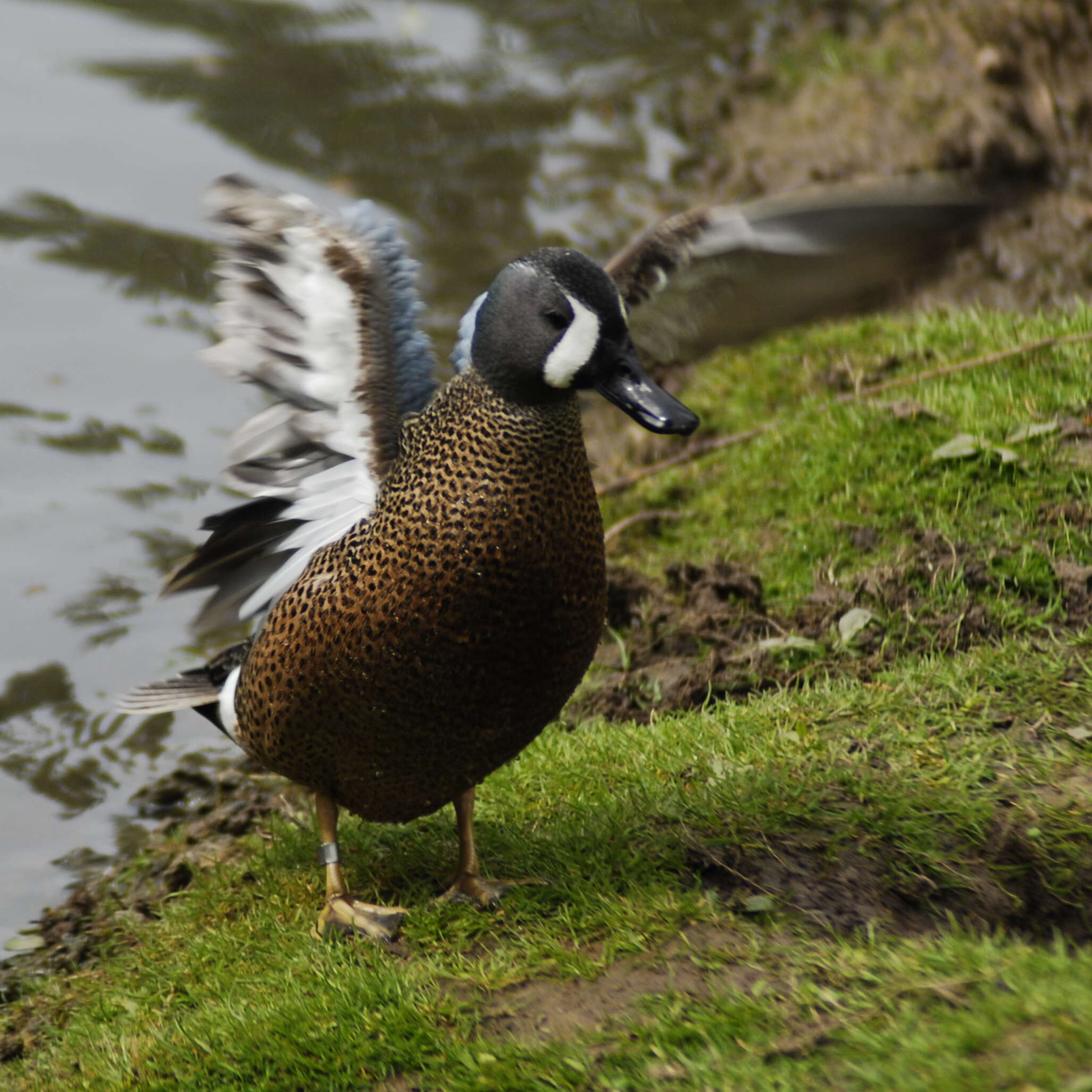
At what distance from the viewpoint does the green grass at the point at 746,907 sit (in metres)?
2.10

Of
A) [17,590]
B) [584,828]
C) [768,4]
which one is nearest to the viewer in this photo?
[584,828]

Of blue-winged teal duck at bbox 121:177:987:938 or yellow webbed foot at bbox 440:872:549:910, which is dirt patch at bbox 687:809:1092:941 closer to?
yellow webbed foot at bbox 440:872:549:910

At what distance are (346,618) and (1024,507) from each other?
228 centimetres

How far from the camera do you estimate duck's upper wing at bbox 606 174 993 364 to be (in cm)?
333

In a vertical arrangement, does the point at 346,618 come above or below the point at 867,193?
below

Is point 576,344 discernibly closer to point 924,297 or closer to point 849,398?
point 849,398

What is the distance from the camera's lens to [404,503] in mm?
2770

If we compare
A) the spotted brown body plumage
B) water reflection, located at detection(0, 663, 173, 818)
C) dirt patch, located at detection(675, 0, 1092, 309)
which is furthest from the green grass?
dirt patch, located at detection(675, 0, 1092, 309)

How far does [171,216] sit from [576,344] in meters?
5.13

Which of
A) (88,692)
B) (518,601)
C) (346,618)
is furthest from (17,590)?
(518,601)

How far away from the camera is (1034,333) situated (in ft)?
15.2

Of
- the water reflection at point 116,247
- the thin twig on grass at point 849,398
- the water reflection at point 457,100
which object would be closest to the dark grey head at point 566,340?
the thin twig on grass at point 849,398

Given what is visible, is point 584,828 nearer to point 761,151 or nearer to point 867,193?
point 867,193

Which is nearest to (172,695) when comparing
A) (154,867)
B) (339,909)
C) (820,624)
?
(154,867)
